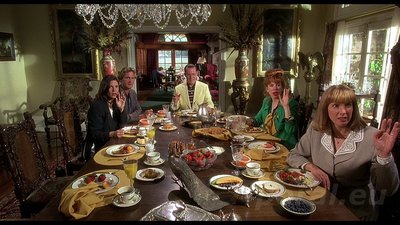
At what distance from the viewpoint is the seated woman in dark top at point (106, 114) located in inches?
96.2

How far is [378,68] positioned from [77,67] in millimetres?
5084

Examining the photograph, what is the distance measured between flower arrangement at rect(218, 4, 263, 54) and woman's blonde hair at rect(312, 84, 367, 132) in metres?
3.58

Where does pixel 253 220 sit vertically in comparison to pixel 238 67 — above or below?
below

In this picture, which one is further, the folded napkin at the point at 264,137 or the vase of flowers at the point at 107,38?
the vase of flowers at the point at 107,38

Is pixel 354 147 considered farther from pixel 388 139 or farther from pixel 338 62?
pixel 338 62

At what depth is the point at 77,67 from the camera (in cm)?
542

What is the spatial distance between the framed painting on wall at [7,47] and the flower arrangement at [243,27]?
3.72 meters

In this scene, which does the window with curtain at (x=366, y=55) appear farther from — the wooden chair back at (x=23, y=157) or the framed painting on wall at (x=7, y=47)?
the framed painting on wall at (x=7, y=47)

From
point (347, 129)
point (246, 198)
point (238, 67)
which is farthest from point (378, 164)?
point (238, 67)

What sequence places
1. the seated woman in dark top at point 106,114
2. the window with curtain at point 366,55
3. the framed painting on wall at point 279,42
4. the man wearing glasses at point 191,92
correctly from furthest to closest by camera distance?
the framed painting on wall at point 279,42 < the man wearing glasses at point 191,92 < the window with curtain at point 366,55 < the seated woman in dark top at point 106,114

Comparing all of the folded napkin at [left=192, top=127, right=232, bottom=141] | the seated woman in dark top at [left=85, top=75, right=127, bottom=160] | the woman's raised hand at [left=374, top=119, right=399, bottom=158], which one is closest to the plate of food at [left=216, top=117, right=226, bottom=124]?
the folded napkin at [left=192, top=127, right=232, bottom=141]

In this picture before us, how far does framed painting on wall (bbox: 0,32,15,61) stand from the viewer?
15.1 feet

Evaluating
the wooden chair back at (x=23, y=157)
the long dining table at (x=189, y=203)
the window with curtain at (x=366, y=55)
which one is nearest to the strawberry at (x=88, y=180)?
the long dining table at (x=189, y=203)

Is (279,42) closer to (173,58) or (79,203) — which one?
(79,203)
